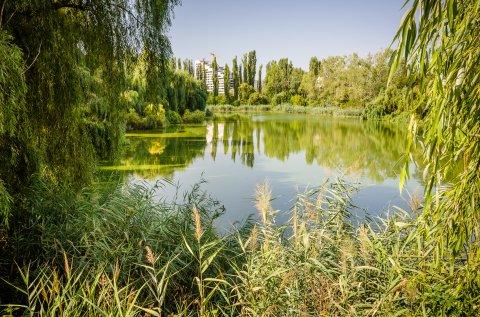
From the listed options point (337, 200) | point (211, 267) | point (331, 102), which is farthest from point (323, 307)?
point (331, 102)

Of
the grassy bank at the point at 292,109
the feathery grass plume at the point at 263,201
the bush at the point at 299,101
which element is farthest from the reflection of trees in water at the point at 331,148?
the bush at the point at 299,101

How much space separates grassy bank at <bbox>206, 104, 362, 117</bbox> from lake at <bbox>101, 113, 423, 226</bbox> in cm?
1541

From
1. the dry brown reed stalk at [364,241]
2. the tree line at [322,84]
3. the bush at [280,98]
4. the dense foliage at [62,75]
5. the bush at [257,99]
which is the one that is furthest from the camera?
the bush at [257,99]

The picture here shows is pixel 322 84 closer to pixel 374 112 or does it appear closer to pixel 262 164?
pixel 374 112

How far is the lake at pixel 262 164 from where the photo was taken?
21.8 ft

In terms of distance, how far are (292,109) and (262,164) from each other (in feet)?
109

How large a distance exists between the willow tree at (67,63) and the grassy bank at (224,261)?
0.37 meters

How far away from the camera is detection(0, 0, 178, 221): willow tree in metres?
3.09

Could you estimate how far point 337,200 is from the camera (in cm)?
303

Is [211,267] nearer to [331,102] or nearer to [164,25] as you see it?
[164,25]

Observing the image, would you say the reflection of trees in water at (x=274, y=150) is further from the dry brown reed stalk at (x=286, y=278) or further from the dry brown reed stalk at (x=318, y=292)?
the dry brown reed stalk at (x=286, y=278)

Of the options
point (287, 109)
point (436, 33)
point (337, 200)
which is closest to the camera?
point (436, 33)

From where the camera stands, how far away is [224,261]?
3408 millimetres

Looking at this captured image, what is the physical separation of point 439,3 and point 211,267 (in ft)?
9.60
